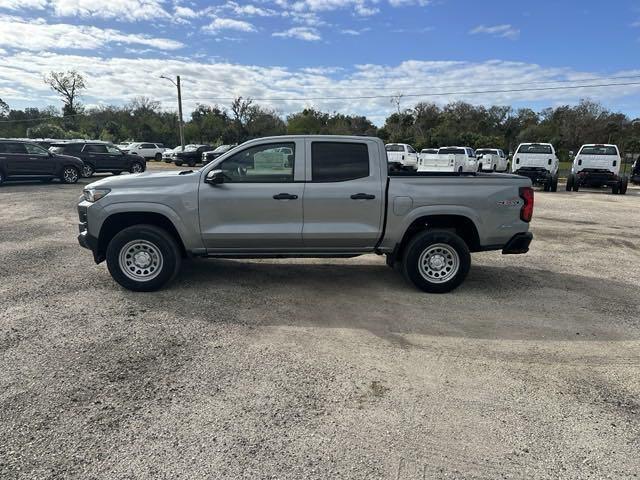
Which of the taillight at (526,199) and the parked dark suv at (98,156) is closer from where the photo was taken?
the taillight at (526,199)

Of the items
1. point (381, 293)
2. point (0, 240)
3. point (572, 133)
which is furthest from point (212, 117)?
point (381, 293)

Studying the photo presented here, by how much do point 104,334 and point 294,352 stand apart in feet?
6.19

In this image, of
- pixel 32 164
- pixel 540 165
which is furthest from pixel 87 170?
pixel 540 165

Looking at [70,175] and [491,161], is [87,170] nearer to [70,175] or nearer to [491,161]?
[70,175]

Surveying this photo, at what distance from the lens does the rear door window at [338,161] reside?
5.44 m

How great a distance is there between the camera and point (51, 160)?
718 inches

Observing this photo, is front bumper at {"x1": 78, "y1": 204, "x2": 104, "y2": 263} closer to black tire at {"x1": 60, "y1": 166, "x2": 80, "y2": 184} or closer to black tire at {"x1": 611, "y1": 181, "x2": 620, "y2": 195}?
black tire at {"x1": 60, "y1": 166, "x2": 80, "y2": 184}

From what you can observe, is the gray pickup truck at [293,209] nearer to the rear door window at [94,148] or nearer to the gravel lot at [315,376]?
the gravel lot at [315,376]

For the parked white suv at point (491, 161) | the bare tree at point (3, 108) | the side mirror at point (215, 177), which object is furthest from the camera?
the bare tree at point (3, 108)

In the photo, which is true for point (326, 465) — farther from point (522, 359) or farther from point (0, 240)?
point (0, 240)

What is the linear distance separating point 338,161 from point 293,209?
0.82 meters

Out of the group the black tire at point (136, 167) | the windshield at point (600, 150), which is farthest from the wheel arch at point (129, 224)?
the windshield at point (600, 150)

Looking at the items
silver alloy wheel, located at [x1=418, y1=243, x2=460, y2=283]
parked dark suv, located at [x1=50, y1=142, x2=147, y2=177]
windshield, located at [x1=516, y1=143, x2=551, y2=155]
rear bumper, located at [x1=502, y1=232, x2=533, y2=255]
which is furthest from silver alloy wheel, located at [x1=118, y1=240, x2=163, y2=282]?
windshield, located at [x1=516, y1=143, x2=551, y2=155]

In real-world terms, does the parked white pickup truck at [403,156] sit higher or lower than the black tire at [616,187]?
higher
